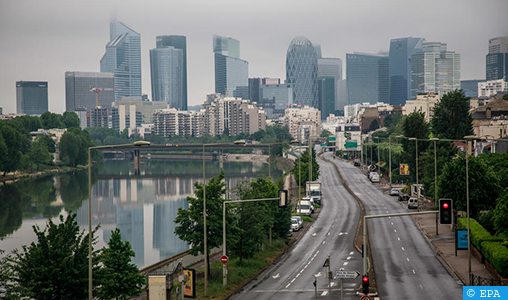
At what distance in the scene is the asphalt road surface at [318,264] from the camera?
41.4 meters

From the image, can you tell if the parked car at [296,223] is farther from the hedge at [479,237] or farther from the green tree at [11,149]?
the green tree at [11,149]

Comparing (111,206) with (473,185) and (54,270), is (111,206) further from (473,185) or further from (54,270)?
(54,270)

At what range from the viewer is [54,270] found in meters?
33.5

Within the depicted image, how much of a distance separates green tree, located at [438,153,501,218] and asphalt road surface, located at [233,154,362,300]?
11.2 metres

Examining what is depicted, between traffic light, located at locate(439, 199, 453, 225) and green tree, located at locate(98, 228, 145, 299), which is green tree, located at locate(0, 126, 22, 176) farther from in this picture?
traffic light, located at locate(439, 199, 453, 225)

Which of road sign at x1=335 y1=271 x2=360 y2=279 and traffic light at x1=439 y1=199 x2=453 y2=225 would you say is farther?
road sign at x1=335 y1=271 x2=360 y2=279

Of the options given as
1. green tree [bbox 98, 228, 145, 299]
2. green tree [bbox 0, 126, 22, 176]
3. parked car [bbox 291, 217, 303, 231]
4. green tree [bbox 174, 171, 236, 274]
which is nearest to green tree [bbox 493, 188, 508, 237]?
green tree [bbox 174, 171, 236, 274]

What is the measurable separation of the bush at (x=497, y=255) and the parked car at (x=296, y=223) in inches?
996

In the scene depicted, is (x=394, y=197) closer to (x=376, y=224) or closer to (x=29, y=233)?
(x=376, y=224)

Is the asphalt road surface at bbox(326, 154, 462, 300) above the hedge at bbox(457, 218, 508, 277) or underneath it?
underneath

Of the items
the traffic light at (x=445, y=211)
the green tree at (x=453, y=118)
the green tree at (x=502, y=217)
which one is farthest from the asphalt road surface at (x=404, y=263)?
the green tree at (x=453, y=118)

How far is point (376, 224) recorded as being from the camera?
72062 mm

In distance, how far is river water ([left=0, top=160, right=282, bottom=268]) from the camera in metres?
82.2

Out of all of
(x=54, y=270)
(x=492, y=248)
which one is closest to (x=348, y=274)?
(x=54, y=270)
